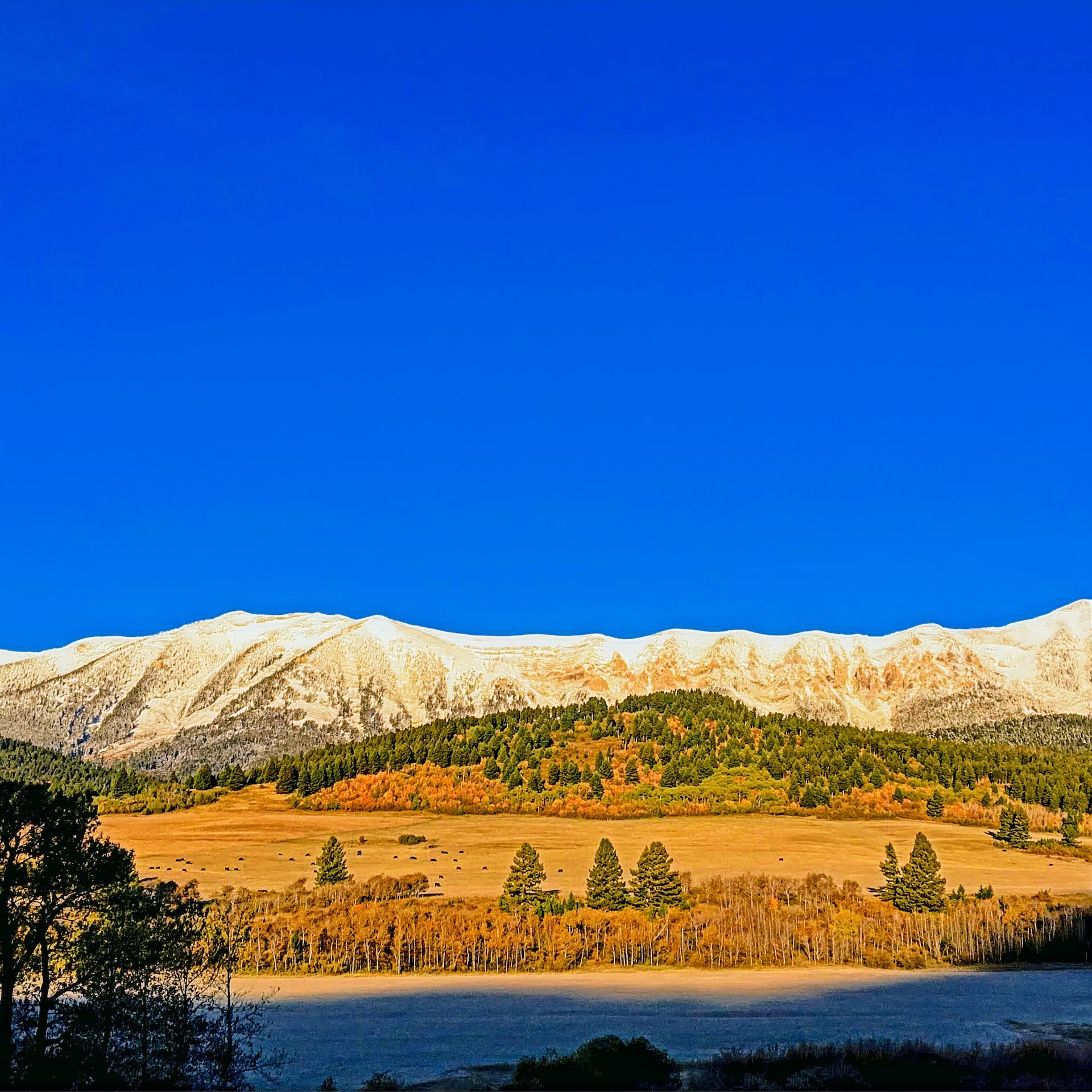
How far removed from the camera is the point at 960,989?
82.6 meters

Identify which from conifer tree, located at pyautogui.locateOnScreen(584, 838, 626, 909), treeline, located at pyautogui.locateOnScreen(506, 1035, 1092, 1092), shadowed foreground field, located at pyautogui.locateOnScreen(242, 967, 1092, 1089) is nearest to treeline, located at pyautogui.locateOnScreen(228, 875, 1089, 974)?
conifer tree, located at pyautogui.locateOnScreen(584, 838, 626, 909)

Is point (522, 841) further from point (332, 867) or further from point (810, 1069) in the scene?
point (810, 1069)

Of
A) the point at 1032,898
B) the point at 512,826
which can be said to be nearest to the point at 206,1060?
the point at 1032,898

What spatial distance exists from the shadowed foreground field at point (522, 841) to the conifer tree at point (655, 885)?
14.9 metres

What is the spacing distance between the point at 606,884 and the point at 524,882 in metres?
7.99

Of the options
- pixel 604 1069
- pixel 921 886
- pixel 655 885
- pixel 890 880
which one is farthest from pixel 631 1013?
pixel 890 880

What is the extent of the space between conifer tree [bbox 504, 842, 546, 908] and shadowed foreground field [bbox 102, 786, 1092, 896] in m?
11.8

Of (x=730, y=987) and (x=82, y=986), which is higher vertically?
(x=82, y=986)

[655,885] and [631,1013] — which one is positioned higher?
[655,885]

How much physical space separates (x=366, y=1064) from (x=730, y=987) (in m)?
34.6

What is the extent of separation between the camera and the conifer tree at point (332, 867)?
12681 centimetres

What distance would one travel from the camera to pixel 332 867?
127375mm

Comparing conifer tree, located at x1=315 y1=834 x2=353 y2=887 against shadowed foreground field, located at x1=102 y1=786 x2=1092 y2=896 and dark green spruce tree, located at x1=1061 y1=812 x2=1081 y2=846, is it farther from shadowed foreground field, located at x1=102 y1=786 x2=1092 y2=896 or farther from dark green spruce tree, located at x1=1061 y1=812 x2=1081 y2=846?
dark green spruce tree, located at x1=1061 y1=812 x2=1081 y2=846

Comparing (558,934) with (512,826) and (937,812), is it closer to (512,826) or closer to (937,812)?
(512,826)
